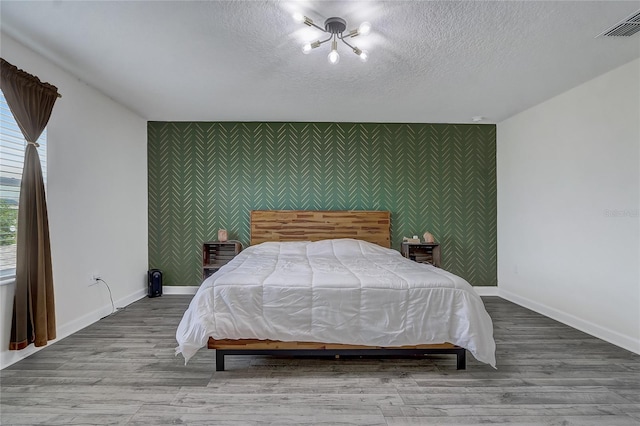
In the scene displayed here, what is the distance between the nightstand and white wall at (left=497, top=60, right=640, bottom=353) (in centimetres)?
107

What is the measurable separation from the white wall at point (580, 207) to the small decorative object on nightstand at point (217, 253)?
12.9 ft

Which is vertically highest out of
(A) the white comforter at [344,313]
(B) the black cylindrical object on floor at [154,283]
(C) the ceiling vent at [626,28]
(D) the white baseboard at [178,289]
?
(C) the ceiling vent at [626,28]

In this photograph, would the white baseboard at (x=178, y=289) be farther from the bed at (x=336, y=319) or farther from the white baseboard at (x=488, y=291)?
the white baseboard at (x=488, y=291)

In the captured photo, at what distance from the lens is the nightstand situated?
4188 millimetres

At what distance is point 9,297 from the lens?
231 cm

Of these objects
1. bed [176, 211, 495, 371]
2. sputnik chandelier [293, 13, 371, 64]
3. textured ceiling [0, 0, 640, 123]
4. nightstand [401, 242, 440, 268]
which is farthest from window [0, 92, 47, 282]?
nightstand [401, 242, 440, 268]

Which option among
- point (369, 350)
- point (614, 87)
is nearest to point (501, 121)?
point (614, 87)

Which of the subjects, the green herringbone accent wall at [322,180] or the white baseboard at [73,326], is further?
the green herringbone accent wall at [322,180]

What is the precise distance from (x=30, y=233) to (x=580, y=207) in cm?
515

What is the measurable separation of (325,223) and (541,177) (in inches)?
111

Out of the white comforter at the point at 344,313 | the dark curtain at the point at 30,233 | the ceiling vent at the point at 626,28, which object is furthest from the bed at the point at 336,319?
the ceiling vent at the point at 626,28

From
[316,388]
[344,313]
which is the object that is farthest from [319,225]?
[316,388]

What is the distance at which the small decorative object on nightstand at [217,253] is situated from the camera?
416cm

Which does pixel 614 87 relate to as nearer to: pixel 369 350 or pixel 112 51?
pixel 369 350
